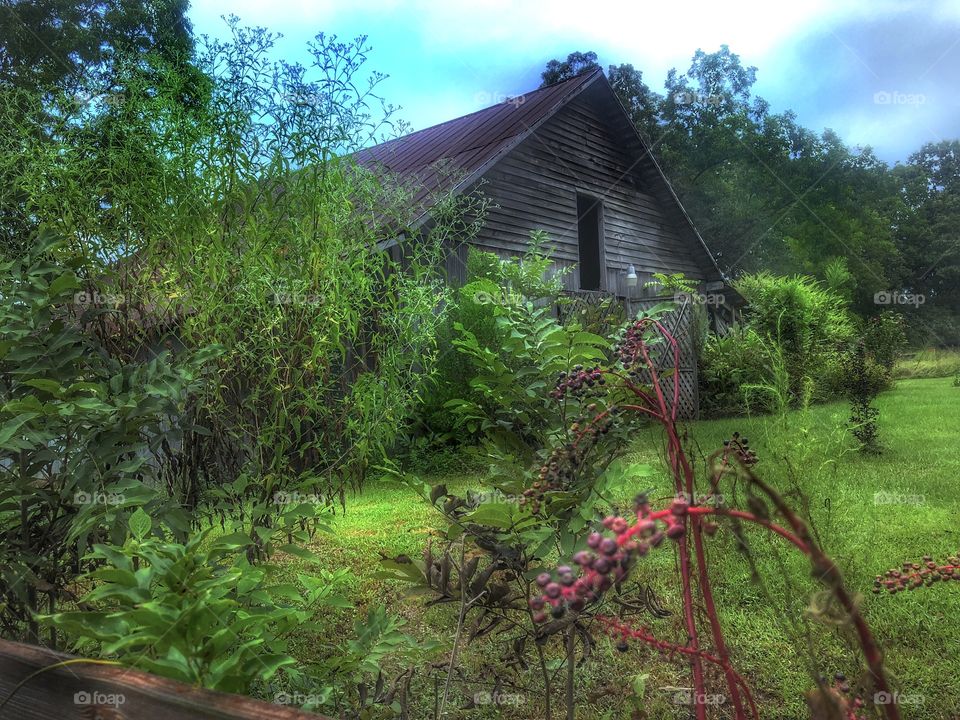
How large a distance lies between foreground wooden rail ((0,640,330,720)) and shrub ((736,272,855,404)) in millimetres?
10718

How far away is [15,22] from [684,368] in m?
15.0

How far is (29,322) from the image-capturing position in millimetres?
2189

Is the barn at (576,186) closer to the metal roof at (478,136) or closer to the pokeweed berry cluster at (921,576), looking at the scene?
the metal roof at (478,136)

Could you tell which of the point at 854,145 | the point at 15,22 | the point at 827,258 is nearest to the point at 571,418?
the point at 15,22

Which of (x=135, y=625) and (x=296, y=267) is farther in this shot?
(x=296, y=267)

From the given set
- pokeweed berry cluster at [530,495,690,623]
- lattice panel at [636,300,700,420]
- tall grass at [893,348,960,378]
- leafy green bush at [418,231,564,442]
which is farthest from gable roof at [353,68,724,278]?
pokeweed berry cluster at [530,495,690,623]

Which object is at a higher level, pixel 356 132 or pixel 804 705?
pixel 356 132

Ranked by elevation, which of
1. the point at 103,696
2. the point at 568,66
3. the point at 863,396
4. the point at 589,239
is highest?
the point at 568,66

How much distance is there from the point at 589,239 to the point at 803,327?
498 cm

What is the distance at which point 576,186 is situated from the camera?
13.5m

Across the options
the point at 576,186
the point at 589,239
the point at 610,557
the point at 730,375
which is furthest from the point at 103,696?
the point at 589,239

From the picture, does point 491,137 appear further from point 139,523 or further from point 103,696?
point 103,696

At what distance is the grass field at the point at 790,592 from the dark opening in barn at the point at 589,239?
28.0ft

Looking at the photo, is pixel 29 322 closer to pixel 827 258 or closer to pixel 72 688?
pixel 72 688
